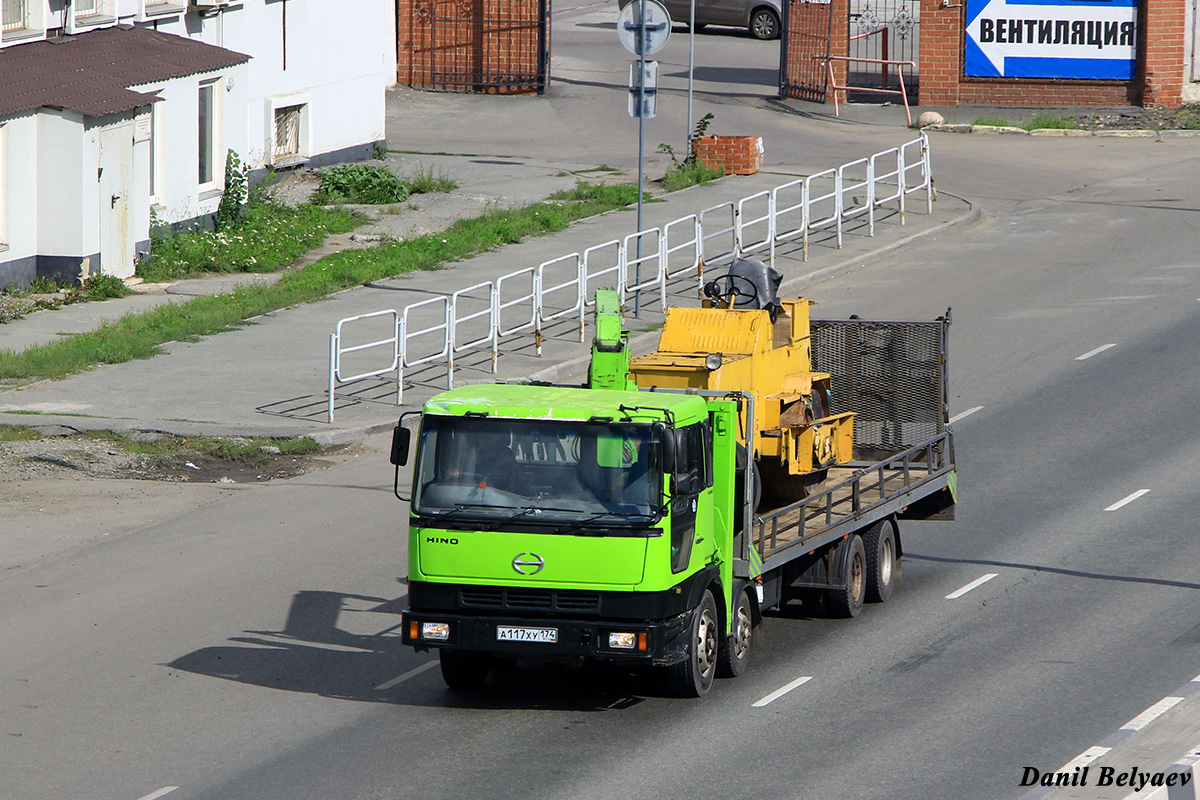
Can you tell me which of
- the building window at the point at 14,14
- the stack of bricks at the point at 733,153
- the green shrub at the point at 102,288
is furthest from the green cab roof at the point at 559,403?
the stack of bricks at the point at 733,153

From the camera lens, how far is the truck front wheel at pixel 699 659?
11016 millimetres

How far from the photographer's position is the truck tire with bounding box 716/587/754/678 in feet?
38.0

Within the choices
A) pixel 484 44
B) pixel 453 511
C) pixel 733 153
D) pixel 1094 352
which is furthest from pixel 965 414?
pixel 484 44

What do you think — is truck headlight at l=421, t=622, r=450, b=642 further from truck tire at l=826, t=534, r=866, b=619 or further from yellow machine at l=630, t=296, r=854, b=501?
truck tire at l=826, t=534, r=866, b=619

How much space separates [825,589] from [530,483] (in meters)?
3.37

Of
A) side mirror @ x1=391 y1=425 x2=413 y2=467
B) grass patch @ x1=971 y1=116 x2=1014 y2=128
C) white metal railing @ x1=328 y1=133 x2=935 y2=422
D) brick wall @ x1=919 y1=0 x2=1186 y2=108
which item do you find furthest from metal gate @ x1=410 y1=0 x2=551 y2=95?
side mirror @ x1=391 y1=425 x2=413 y2=467

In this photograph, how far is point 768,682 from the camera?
38.3 feet

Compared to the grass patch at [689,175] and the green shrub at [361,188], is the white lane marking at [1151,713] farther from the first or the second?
the green shrub at [361,188]

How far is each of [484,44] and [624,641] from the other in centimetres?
3374

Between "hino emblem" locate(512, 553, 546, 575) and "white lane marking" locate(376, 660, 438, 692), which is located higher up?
"hino emblem" locate(512, 553, 546, 575)

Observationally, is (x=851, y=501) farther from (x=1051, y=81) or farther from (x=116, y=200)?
(x=1051, y=81)

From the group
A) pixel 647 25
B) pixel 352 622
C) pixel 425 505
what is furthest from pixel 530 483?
pixel 647 25

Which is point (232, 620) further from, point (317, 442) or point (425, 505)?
point (317, 442)

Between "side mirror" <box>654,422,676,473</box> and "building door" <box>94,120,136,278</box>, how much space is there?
52.2 feet
